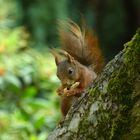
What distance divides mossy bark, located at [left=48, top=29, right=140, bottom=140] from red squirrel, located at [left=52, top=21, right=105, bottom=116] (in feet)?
1.82

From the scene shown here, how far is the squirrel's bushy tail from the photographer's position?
2.56m

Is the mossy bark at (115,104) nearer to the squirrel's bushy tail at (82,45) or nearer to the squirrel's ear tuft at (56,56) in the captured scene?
the squirrel's bushy tail at (82,45)

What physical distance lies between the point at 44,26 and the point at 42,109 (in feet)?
6.74

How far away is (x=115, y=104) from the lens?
5.85 ft

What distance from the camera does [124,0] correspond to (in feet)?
26.4

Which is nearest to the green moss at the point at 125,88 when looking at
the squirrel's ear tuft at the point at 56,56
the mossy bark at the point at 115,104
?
the mossy bark at the point at 115,104

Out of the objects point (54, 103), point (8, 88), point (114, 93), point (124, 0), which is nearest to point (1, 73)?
point (8, 88)

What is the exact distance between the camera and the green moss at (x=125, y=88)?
69.2 inches

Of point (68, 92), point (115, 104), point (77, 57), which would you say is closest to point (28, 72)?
point (77, 57)

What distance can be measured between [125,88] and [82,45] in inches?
35.5

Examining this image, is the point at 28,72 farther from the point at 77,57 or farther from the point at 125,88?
the point at 125,88

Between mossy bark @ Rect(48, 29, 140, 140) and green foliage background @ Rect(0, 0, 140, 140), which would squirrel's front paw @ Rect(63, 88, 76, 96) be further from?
green foliage background @ Rect(0, 0, 140, 140)

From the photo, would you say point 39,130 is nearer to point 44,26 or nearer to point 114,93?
point 44,26

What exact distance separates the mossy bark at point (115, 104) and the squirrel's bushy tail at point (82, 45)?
0.68m
